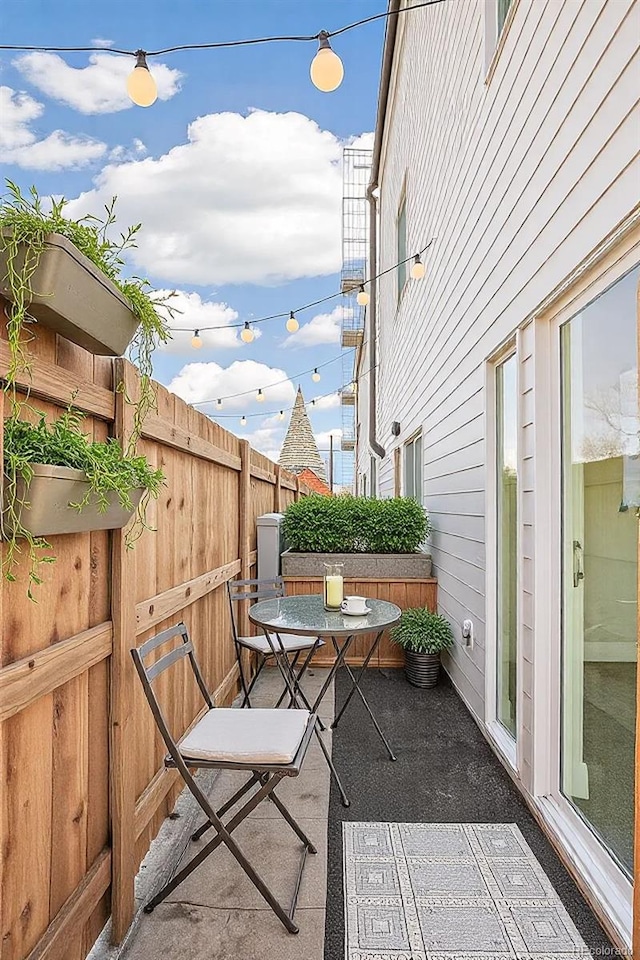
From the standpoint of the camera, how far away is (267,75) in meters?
8.62

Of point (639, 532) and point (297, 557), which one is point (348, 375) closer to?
point (297, 557)

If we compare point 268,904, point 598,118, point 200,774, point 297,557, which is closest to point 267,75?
point 297,557

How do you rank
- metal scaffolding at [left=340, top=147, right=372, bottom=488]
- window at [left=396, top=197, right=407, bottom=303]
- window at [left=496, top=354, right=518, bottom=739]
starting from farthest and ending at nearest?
1. metal scaffolding at [left=340, top=147, right=372, bottom=488]
2. window at [left=396, top=197, right=407, bottom=303]
3. window at [left=496, top=354, right=518, bottom=739]

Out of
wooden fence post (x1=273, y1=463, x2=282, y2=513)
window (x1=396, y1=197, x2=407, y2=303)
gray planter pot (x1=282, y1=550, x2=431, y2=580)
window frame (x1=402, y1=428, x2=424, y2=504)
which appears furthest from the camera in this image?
window (x1=396, y1=197, x2=407, y2=303)

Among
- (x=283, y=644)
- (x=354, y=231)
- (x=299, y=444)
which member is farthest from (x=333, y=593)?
(x=299, y=444)

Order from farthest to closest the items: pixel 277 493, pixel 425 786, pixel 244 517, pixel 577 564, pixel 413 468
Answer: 1. pixel 413 468
2. pixel 277 493
3. pixel 244 517
4. pixel 425 786
5. pixel 577 564

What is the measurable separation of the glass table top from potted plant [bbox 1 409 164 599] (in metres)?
1.26

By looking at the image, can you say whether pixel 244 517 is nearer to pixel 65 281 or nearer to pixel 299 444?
pixel 65 281

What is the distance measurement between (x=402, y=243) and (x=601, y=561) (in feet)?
21.5

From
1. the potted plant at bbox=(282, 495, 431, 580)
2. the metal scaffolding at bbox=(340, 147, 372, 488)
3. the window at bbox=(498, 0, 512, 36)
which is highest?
the metal scaffolding at bbox=(340, 147, 372, 488)

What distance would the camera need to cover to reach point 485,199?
3537mm

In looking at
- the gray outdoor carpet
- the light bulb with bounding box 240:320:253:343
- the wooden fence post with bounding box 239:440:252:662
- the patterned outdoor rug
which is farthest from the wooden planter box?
the light bulb with bounding box 240:320:253:343

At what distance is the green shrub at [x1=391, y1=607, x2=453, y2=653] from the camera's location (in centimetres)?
448

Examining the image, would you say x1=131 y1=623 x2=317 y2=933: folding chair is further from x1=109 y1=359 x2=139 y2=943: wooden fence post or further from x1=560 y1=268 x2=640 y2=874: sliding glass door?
x1=560 y1=268 x2=640 y2=874: sliding glass door
